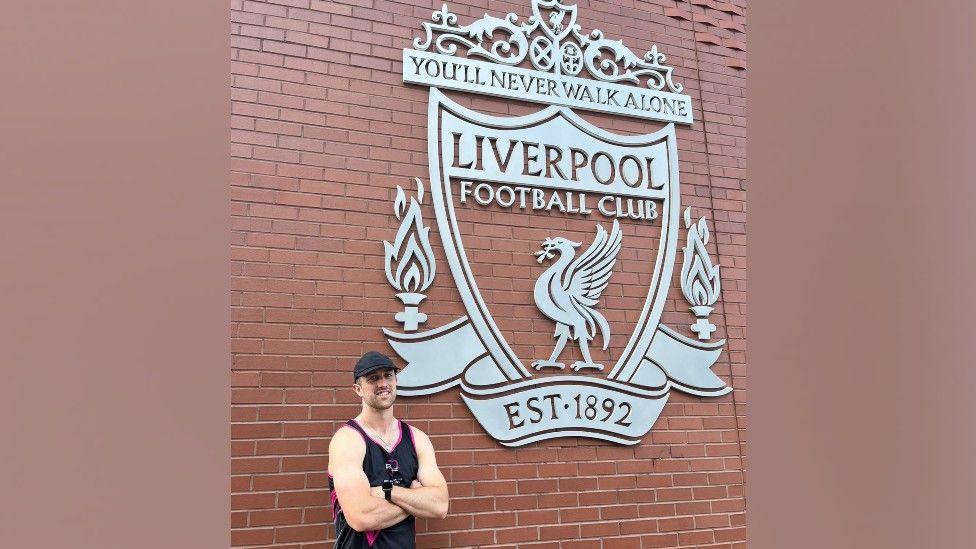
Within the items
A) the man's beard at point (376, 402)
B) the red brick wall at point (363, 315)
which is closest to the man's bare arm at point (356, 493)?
the man's beard at point (376, 402)

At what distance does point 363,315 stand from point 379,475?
85 cm

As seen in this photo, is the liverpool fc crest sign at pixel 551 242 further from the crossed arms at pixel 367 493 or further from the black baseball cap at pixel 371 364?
the crossed arms at pixel 367 493

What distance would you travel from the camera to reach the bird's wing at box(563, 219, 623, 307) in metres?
4.11

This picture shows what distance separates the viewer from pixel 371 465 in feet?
10.1

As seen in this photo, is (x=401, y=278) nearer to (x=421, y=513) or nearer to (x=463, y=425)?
(x=463, y=425)

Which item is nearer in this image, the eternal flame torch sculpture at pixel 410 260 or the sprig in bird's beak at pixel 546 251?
the eternal flame torch sculpture at pixel 410 260

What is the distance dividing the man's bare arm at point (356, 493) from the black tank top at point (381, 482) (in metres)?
0.05

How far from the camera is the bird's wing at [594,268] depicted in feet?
13.5

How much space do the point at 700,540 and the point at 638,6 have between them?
3.25 metres

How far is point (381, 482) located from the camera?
9.98ft

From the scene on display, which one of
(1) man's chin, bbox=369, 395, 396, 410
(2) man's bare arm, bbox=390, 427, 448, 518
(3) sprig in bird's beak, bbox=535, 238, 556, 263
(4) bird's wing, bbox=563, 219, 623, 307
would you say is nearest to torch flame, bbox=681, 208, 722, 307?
(4) bird's wing, bbox=563, 219, 623, 307

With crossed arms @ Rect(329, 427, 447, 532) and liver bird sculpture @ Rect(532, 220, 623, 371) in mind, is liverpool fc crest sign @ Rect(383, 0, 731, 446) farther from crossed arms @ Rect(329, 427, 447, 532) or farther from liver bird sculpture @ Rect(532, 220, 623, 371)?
crossed arms @ Rect(329, 427, 447, 532)

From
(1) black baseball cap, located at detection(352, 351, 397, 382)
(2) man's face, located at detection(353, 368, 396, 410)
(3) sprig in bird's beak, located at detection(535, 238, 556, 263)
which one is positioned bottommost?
(2) man's face, located at detection(353, 368, 396, 410)

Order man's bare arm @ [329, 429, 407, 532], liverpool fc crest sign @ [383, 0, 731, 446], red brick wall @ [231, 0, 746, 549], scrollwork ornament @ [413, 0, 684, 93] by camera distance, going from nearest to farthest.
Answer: man's bare arm @ [329, 429, 407, 532] → red brick wall @ [231, 0, 746, 549] → liverpool fc crest sign @ [383, 0, 731, 446] → scrollwork ornament @ [413, 0, 684, 93]
